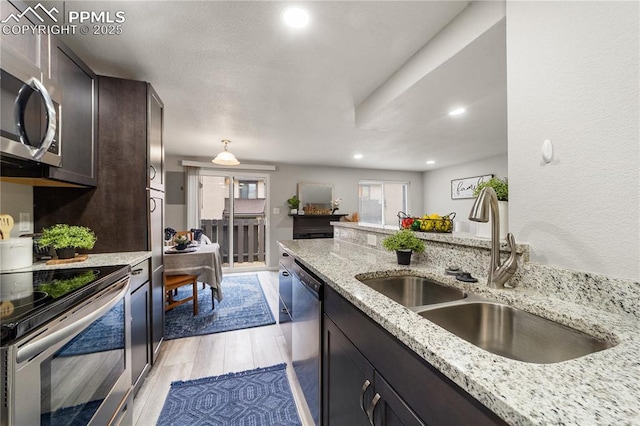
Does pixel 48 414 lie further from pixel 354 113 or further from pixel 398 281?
pixel 354 113

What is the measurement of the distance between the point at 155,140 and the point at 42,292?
143 centimetres

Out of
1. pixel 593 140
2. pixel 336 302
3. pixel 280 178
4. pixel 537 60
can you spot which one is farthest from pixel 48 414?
pixel 280 178

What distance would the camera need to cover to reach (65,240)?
1.49m

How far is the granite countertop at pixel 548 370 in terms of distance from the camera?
1.31 feet

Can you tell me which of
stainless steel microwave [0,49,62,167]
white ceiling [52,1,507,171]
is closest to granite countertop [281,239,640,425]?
white ceiling [52,1,507,171]

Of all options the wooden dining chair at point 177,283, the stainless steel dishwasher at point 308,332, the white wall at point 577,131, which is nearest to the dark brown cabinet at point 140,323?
the wooden dining chair at point 177,283

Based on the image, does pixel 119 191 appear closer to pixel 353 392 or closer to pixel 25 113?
pixel 25 113

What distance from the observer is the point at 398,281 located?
1.39m

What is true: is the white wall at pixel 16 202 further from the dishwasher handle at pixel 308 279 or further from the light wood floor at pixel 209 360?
the dishwasher handle at pixel 308 279

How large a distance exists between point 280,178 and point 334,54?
13.2 feet

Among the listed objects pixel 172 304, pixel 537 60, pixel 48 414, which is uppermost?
pixel 537 60

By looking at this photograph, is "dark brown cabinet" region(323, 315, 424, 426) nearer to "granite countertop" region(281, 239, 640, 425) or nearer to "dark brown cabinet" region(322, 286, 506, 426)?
"dark brown cabinet" region(322, 286, 506, 426)

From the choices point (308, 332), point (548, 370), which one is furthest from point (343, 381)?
point (548, 370)

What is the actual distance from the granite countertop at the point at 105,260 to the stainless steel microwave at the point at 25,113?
569 mm
